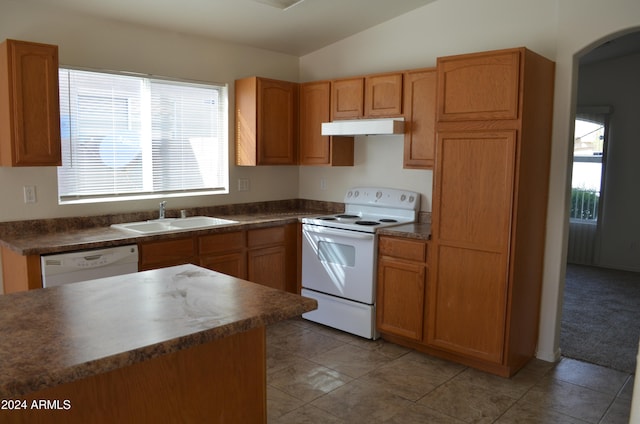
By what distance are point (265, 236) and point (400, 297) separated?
4.08 ft

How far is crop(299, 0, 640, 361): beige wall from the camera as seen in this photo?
10.9 ft

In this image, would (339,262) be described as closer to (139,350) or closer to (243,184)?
(243,184)

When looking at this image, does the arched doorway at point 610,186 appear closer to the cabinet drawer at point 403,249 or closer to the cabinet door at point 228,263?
the cabinet drawer at point 403,249

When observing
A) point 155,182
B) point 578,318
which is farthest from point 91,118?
point 578,318

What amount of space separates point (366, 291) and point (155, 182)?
1962mm

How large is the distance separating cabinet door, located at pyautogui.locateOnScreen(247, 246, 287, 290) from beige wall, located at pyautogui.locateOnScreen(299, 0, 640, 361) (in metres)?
1.12

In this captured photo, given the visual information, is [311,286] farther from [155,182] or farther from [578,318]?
[578,318]

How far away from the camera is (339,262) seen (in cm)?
410

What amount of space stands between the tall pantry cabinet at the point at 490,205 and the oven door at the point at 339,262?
1.71ft

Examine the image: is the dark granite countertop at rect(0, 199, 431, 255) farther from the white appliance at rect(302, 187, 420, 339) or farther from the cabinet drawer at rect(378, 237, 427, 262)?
the white appliance at rect(302, 187, 420, 339)

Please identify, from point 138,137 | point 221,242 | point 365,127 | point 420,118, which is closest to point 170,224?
point 221,242

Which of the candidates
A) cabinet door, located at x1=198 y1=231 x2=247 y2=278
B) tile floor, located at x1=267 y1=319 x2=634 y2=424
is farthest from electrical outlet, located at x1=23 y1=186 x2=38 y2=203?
tile floor, located at x1=267 y1=319 x2=634 y2=424

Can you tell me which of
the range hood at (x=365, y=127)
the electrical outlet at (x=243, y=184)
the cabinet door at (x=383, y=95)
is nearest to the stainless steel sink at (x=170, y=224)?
the electrical outlet at (x=243, y=184)

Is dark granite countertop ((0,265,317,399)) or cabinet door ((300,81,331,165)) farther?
cabinet door ((300,81,331,165))
